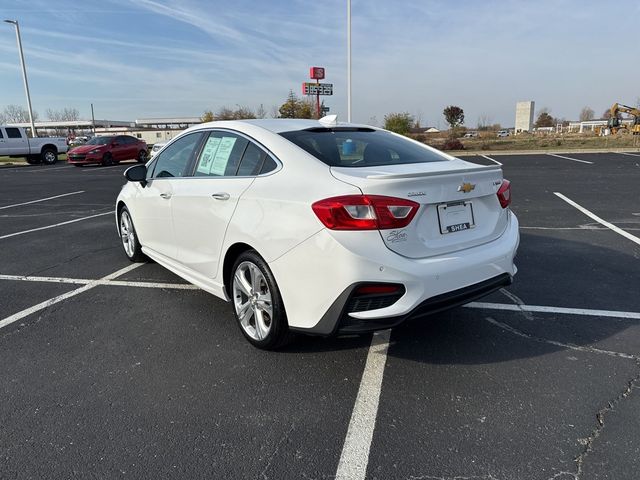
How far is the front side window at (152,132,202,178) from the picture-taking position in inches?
165

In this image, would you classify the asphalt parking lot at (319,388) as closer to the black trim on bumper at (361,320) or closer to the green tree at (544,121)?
the black trim on bumper at (361,320)

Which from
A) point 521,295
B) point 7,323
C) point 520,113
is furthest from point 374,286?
point 520,113

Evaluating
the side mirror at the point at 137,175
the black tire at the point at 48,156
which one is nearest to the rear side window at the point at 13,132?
the black tire at the point at 48,156

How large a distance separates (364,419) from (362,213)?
1141 mm

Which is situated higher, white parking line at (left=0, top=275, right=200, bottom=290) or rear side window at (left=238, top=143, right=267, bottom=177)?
rear side window at (left=238, top=143, right=267, bottom=177)

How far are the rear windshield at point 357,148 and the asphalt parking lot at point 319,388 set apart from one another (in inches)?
52.1

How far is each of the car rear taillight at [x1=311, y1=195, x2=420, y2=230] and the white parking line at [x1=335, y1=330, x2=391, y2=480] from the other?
1.01m

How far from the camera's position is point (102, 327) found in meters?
3.82

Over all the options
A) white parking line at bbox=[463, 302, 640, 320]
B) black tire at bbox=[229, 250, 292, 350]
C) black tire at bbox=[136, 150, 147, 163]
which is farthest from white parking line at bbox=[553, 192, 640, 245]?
black tire at bbox=[136, 150, 147, 163]

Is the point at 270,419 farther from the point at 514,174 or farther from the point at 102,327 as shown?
the point at 514,174

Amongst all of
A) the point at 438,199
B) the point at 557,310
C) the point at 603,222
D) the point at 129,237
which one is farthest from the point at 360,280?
the point at 603,222

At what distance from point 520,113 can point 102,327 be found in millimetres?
108004

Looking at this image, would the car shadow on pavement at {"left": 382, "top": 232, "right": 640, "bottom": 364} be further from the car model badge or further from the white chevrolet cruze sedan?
the car model badge

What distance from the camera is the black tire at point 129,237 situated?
5.36 meters
